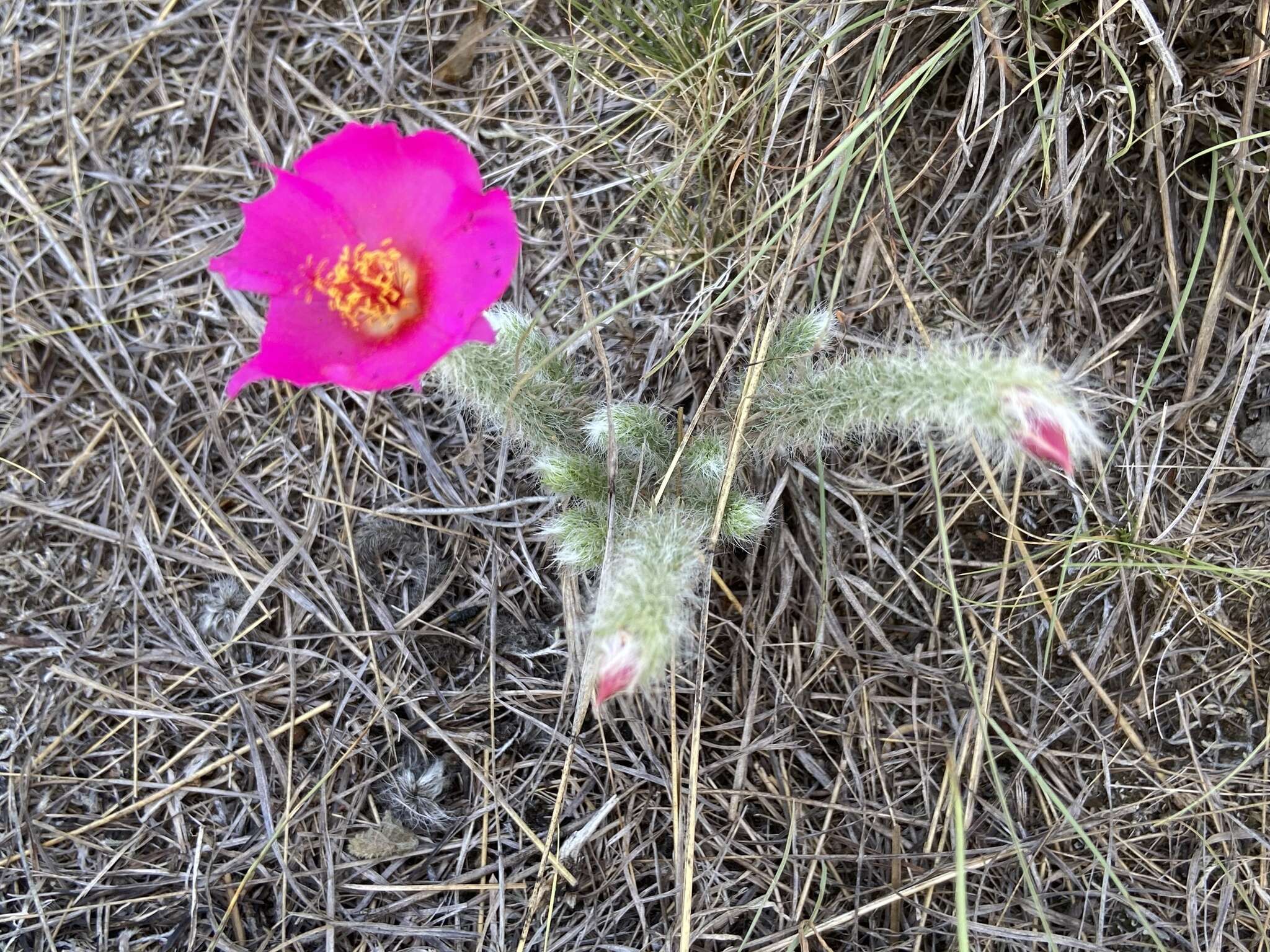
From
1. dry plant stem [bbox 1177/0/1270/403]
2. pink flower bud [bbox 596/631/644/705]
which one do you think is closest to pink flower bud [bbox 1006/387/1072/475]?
pink flower bud [bbox 596/631/644/705]

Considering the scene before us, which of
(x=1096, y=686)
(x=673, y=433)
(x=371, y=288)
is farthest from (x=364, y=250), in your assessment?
(x=1096, y=686)

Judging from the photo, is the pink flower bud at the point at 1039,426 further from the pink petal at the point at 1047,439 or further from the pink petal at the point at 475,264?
the pink petal at the point at 475,264

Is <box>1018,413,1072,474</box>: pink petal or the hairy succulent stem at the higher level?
<box>1018,413,1072,474</box>: pink petal

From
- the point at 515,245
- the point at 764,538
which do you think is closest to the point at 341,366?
the point at 515,245

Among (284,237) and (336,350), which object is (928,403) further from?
(284,237)

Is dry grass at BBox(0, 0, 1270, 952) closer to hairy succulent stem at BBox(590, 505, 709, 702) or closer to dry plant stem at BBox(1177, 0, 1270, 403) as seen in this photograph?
dry plant stem at BBox(1177, 0, 1270, 403)

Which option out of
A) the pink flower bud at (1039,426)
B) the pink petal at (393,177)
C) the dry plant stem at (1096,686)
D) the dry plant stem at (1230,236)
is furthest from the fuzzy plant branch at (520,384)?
the dry plant stem at (1230,236)

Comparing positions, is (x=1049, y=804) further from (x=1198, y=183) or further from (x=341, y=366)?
(x=341, y=366)
